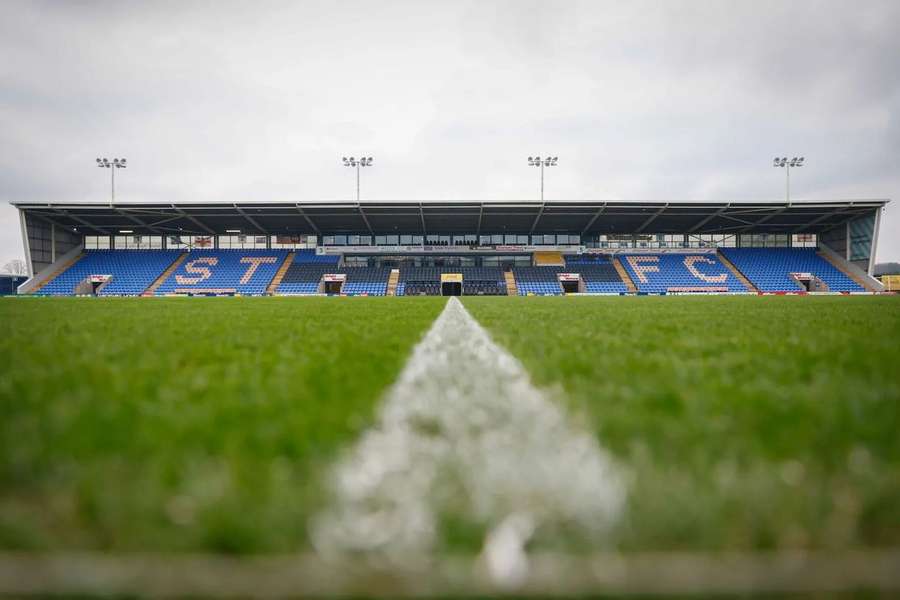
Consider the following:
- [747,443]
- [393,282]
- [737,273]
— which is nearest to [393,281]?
[393,282]

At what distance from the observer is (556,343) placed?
10.3 ft

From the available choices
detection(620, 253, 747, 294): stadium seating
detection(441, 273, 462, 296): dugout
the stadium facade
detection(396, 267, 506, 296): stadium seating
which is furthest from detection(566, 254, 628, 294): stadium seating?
detection(441, 273, 462, 296): dugout

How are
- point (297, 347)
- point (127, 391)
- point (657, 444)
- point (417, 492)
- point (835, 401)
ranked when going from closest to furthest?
1. point (417, 492)
2. point (657, 444)
3. point (835, 401)
4. point (127, 391)
5. point (297, 347)

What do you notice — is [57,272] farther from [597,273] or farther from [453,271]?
[597,273]

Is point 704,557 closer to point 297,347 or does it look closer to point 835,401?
point 835,401

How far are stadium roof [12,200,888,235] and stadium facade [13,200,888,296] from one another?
0.46 ft

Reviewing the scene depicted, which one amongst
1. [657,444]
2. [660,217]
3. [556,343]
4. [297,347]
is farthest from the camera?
[660,217]

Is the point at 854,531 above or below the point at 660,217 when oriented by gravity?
below

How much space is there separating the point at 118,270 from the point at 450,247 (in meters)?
24.5

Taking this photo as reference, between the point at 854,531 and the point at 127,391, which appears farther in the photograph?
the point at 127,391

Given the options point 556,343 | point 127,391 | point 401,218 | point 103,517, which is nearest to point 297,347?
point 127,391

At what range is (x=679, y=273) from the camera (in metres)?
32.8

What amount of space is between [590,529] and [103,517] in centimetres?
77

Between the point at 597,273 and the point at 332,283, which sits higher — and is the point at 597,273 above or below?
above
